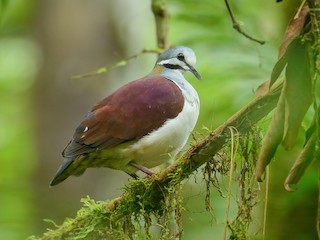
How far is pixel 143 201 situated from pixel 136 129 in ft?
2.45

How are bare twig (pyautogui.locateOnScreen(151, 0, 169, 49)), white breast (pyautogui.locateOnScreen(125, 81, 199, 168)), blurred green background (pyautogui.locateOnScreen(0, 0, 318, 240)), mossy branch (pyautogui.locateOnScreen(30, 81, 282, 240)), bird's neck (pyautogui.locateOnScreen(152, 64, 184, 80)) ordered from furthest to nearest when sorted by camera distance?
blurred green background (pyautogui.locateOnScreen(0, 0, 318, 240))
bare twig (pyautogui.locateOnScreen(151, 0, 169, 49))
bird's neck (pyautogui.locateOnScreen(152, 64, 184, 80))
white breast (pyautogui.locateOnScreen(125, 81, 199, 168))
mossy branch (pyautogui.locateOnScreen(30, 81, 282, 240))

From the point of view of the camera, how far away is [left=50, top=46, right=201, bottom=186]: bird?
12.6ft

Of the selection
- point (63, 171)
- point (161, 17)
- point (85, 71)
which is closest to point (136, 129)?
point (63, 171)

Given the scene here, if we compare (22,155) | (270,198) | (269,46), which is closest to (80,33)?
(22,155)

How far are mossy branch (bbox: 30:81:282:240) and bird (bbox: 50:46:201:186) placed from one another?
0.51 meters

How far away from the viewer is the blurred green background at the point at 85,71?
5.50m

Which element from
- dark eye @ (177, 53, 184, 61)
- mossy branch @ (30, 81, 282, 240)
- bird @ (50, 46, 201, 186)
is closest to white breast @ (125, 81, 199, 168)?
bird @ (50, 46, 201, 186)

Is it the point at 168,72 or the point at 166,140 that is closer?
the point at 166,140

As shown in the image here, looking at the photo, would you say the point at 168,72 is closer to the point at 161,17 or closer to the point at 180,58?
the point at 180,58

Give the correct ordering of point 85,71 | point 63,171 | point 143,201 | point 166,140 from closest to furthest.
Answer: point 143,201 < point 166,140 < point 63,171 < point 85,71

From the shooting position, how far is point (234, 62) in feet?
17.7

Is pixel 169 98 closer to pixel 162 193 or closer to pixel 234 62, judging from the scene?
pixel 162 193

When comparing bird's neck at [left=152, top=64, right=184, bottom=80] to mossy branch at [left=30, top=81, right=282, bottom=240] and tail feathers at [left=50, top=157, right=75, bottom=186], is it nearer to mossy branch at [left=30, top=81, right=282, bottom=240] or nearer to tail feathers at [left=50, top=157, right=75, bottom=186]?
tail feathers at [left=50, top=157, right=75, bottom=186]

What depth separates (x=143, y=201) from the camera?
315cm
